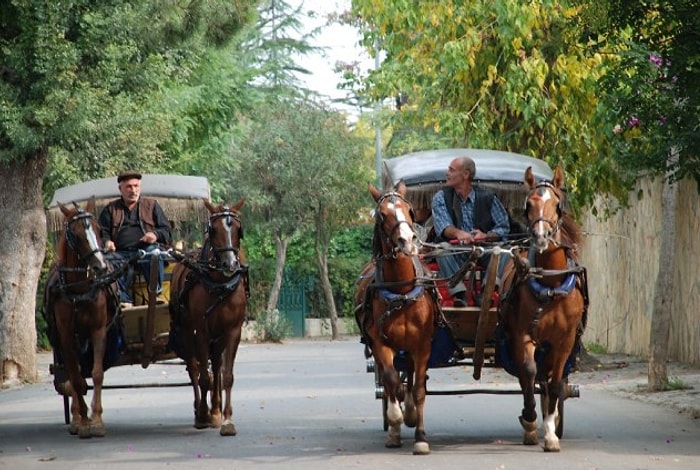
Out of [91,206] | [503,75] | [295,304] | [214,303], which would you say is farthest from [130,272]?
[295,304]

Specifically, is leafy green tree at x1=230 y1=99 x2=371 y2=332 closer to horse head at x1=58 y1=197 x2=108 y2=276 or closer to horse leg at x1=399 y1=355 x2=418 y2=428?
horse head at x1=58 y1=197 x2=108 y2=276

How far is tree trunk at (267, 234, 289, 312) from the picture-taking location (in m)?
46.4

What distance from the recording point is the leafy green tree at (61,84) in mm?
20609

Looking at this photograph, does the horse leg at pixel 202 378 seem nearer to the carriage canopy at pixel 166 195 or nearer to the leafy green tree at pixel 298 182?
the carriage canopy at pixel 166 195

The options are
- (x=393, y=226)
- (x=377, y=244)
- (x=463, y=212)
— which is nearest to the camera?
(x=393, y=226)

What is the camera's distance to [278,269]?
46531mm

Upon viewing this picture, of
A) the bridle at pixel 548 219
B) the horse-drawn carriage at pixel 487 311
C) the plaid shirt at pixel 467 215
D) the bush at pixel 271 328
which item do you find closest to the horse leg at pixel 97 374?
the horse-drawn carriage at pixel 487 311

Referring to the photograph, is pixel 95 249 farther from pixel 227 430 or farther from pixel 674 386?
pixel 674 386

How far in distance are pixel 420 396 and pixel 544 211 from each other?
1.85 metres

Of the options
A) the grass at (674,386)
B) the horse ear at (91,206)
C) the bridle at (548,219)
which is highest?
the horse ear at (91,206)

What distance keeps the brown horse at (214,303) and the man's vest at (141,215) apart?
749 mm

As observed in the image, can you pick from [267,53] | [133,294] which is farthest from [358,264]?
[133,294]

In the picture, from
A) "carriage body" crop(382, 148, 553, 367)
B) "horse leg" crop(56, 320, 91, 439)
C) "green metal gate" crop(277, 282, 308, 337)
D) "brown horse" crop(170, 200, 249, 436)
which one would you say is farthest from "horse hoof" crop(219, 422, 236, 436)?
"green metal gate" crop(277, 282, 308, 337)

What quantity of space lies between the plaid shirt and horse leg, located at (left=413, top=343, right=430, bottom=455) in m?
1.44
